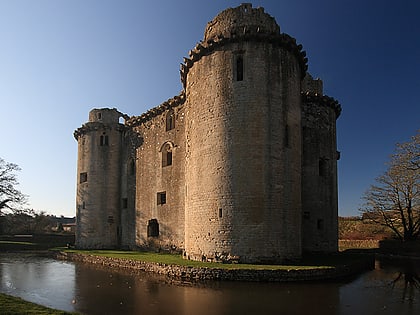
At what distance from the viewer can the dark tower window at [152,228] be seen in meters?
26.4

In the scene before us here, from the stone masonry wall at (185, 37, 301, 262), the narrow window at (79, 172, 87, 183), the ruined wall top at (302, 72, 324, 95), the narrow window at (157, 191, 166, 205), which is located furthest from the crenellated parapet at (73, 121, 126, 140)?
the ruined wall top at (302, 72, 324, 95)

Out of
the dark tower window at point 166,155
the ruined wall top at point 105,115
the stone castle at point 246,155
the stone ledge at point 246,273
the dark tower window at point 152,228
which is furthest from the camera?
the ruined wall top at point 105,115

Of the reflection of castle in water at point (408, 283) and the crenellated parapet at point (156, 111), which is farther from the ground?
the crenellated parapet at point (156, 111)

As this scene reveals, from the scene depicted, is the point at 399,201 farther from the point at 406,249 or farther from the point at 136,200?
the point at 136,200

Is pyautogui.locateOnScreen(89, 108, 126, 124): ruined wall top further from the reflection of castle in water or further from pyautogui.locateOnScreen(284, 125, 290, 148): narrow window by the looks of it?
the reflection of castle in water

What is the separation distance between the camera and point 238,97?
17.2 metres

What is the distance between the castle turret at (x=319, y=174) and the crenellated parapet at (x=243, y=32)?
617 cm

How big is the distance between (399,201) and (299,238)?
1695 centimetres

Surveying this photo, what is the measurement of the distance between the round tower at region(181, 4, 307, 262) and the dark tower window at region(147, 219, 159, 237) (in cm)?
837

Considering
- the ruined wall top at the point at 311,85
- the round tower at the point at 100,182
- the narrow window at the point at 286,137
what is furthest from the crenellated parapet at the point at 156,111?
the ruined wall top at the point at 311,85

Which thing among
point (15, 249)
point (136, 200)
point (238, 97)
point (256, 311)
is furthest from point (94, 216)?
point (256, 311)

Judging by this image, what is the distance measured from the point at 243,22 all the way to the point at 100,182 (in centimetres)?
1894

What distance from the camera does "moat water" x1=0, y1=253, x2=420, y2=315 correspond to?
388 inches

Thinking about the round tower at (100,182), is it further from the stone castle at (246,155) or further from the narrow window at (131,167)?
the stone castle at (246,155)
